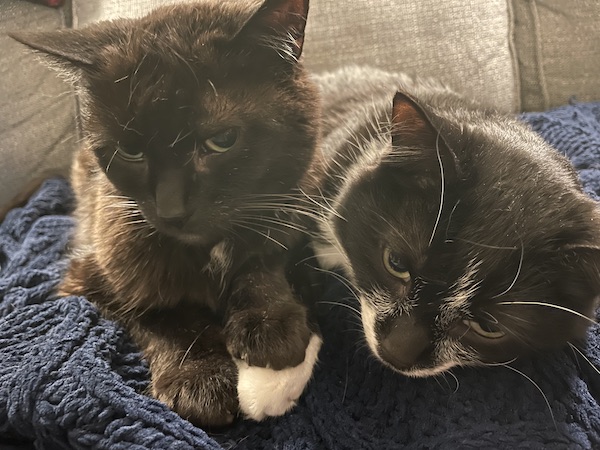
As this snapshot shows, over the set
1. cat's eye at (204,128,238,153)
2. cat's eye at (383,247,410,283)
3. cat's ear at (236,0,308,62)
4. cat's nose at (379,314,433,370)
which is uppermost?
cat's ear at (236,0,308,62)

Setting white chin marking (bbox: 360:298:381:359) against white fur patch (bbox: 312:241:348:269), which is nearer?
white chin marking (bbox: 360:298:381:359)

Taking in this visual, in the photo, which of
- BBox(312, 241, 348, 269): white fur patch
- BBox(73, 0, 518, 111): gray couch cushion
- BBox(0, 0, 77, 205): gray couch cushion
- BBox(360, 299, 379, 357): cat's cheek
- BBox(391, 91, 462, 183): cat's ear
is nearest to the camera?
BBox(391, 91, 462, 183): cat's ear

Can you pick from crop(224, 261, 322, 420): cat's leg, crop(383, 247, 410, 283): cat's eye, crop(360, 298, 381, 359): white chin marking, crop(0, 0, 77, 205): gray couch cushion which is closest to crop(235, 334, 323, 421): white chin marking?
crop(224, 261, 322, 420): cat's leg

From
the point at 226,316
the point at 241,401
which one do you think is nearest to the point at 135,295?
the point at 226,316

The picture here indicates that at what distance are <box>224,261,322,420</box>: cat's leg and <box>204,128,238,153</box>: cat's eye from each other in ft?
0.89

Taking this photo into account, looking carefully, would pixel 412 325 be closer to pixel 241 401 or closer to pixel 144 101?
pixel 241 401

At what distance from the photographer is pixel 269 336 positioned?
3.27 ft

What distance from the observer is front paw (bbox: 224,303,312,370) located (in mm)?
976

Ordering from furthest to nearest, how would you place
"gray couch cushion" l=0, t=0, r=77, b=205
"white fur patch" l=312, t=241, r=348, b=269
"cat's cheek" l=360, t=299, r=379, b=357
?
"gray couch cushion" l=0, t=0, r=77, b=205 → "white fur patch" l=312, t=241, r=348, b=269 → "cat's cheek" l=360, t=299, r=379, b=357

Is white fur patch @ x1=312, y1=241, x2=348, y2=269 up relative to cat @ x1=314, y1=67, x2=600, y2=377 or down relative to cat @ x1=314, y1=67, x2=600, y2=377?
down

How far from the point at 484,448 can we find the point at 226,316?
0.50m

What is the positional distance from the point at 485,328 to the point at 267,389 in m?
0.38

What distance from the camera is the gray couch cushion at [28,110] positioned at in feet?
5.20

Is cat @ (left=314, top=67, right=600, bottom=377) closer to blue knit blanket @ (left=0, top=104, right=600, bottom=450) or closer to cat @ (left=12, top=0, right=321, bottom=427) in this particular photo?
blue knit blanket @ (left=0, top=104, right=600, bottom=450)
